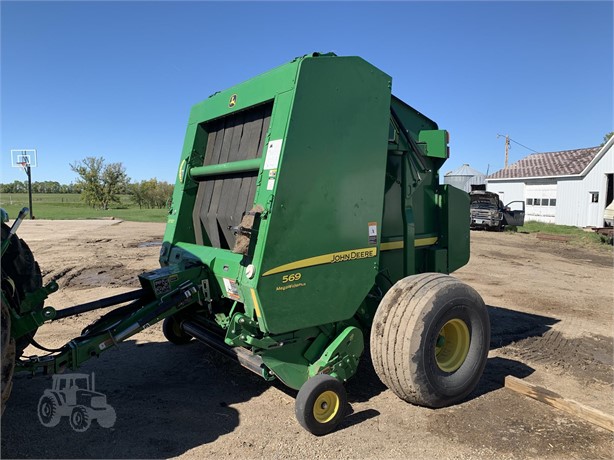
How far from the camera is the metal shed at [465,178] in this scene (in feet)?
135

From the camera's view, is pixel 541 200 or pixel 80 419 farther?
pixel 541 200

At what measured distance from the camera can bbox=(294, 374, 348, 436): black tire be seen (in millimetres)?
3260

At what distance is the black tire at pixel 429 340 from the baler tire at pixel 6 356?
2544mm

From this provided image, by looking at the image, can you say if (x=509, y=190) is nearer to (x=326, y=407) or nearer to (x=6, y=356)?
(x=326, y=407)

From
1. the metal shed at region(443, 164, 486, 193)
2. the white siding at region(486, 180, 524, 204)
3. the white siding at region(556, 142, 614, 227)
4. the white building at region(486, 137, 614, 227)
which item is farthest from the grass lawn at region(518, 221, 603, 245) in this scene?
the metal shed at region(443, 164, 486, 193)

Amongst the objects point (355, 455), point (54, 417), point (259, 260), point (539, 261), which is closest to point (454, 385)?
point (355, 455)

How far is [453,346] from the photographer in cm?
408

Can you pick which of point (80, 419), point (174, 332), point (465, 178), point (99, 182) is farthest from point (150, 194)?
point (80, 419)

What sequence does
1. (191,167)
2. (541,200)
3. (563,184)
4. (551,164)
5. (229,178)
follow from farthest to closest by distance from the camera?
(551,164) → (541,200) → (563,184) → (191,167) → (229,178)

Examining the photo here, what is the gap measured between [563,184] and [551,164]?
328cm

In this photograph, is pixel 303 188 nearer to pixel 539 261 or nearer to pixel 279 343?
pixel 279 343

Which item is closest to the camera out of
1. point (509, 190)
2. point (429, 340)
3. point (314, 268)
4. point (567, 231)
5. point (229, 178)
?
point (314, 268)

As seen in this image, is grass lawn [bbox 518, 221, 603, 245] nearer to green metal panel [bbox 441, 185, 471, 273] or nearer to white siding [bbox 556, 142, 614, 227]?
white siding [bbox 556, 142, 614, 227]

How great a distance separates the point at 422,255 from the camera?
486 cm
